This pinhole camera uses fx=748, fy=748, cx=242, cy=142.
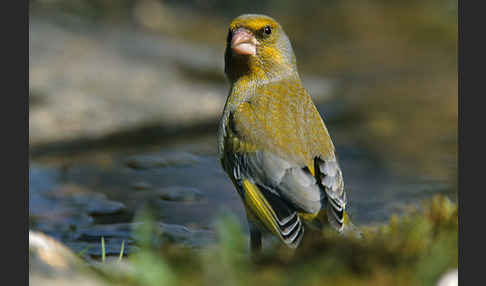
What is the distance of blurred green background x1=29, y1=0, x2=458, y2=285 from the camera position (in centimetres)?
582

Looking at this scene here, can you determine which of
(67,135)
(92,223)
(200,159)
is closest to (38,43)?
(67,135)

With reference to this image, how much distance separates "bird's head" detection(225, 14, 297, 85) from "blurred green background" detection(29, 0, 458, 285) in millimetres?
1128

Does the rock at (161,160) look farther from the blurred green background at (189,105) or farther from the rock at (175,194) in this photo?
the rock at (175,194)

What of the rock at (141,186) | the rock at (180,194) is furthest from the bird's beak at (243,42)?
the rock at (141,186)

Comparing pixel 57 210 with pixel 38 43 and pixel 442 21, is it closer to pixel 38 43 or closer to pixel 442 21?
pixel 38 43

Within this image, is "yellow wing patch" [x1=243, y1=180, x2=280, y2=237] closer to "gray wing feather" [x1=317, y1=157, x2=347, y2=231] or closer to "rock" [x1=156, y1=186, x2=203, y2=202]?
"gray wing feather" [x1=317, y1=157, x2=347, y2=231]

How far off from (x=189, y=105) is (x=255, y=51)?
11.9 ft

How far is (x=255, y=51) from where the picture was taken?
4.52 metres

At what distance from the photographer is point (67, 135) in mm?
7434

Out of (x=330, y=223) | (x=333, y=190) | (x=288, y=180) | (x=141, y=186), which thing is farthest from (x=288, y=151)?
(x=141, y=186)

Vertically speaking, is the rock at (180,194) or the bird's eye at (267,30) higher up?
the bird's eye at (267,30)

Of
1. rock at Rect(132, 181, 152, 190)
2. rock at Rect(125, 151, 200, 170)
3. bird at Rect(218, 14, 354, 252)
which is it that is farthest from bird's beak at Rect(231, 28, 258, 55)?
rock at Rect(125, 151, 200, 170)

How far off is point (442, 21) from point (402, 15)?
723mm

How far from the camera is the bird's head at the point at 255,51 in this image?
177 inches
